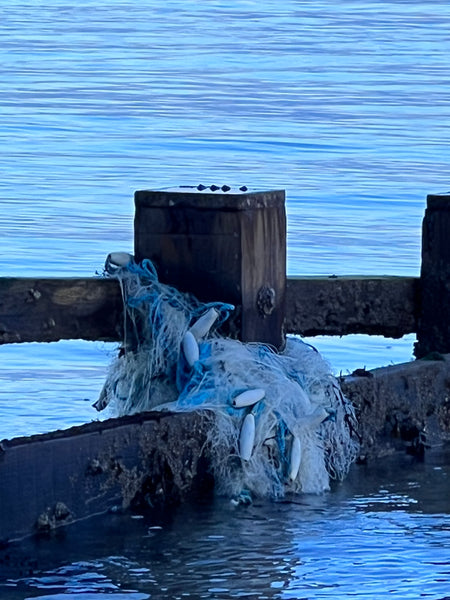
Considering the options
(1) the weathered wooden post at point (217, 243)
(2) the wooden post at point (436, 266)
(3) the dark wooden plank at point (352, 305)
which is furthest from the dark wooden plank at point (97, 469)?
(2) the wooden post at point (436, 266)

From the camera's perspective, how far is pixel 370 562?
6.09 metres

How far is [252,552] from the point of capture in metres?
6.17

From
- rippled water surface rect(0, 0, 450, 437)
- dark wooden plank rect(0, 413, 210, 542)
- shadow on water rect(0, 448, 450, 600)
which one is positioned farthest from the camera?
rippled water surface rect(0, 0, 450, 437)

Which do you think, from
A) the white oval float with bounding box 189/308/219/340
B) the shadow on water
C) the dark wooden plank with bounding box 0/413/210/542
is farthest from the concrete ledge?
the dark wooden plank with bounding box 0/413/210/542

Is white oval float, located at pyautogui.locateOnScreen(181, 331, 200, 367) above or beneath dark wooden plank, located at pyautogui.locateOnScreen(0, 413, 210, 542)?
above

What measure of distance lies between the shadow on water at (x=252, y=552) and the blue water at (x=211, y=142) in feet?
0.28

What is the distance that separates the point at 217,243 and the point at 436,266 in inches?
56.3

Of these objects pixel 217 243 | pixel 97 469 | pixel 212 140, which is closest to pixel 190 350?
pixel 217 243

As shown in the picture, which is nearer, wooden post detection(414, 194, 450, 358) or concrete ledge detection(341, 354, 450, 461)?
concrete ledge detection(341, 354, 450, 461)

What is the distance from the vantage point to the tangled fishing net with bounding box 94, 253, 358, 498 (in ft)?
22.3

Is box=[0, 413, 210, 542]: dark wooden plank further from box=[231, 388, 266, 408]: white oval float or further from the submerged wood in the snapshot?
box=[231, 388, 266, 408]: white oval float

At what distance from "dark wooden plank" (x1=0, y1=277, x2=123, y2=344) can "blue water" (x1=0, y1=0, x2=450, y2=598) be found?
33.0 inches

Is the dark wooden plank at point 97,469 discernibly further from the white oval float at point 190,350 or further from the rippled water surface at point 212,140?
the rippled water surface at point 212,140

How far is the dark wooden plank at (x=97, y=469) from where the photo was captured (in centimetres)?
601
